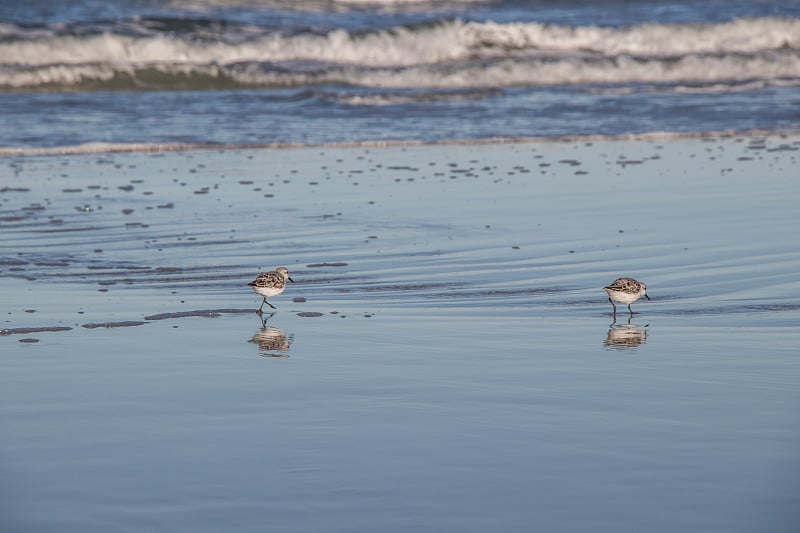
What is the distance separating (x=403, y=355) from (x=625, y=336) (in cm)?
157

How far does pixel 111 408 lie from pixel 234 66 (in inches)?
937

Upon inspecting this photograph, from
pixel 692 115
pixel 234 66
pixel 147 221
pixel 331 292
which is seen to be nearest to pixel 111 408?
pixel 331 292

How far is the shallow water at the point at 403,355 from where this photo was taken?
5180 mm

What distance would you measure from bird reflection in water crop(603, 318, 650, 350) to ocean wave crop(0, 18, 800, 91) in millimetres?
19516

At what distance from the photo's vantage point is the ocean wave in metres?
28.4

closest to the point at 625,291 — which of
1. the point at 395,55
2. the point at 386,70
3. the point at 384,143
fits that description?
the point at 384,143

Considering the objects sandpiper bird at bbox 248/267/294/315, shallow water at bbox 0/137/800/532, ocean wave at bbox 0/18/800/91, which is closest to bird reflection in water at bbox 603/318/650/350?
shallow water at bbox 0/137/800/532

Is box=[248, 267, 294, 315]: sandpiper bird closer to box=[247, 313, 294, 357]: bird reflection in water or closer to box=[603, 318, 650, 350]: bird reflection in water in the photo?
box=[247, 313, 294, 357]: bird reflection in water

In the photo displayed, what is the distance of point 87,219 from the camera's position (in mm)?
13016

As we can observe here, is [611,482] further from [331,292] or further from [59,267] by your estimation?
[59,267]

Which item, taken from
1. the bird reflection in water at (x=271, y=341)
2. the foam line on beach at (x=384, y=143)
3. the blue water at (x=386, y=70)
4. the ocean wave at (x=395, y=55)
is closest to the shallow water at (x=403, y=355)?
the bird reflection in water at (x=271, y=341)

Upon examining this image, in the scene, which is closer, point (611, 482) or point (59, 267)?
point (611, 482)

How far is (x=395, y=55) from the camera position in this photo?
32.3 m

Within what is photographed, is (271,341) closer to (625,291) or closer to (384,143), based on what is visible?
(625,291)
